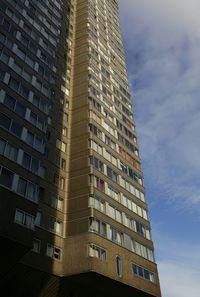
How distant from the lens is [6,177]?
1245 inches

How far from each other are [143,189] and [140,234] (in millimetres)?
8403

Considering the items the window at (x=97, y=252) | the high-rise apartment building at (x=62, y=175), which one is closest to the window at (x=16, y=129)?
the high-rise apartment building at (x=62, y=175)

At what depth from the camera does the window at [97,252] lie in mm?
36412

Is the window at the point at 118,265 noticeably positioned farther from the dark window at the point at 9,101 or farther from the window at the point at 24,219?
the dark window at the point at 9,101

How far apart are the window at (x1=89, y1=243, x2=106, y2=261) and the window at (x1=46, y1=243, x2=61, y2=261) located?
373 centimetres

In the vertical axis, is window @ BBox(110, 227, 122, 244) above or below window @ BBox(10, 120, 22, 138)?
below

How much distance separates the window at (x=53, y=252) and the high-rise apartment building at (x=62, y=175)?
107mm

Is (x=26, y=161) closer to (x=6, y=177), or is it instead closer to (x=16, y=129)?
(x=16, y=129)

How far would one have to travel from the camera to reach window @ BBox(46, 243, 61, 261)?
36.9 m

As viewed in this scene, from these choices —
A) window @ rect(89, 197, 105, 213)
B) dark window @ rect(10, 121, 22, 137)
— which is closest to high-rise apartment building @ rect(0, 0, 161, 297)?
window @ rect(89, 197, 105, 213)

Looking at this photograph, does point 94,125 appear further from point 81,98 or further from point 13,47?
point 13,47

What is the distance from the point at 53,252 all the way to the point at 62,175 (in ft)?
33.0

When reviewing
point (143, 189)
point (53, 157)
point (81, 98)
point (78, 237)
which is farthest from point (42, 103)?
point (143, 189)

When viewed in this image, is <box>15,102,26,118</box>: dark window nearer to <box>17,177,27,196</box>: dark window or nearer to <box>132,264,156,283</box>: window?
<box>17,177,27,196</box>: dark window
